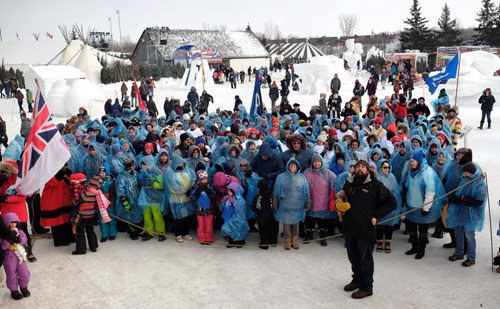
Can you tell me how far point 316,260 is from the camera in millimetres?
6449

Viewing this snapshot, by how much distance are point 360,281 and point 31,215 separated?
5303mm

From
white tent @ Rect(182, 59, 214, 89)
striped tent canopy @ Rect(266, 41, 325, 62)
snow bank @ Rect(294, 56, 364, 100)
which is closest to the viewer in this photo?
snow bank @ Rect(294, 56, 364, 100)

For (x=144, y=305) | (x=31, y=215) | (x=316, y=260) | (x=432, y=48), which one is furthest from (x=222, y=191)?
(x=432, y=48)

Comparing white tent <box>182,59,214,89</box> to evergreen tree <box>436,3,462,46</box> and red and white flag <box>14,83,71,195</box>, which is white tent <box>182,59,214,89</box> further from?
evergreen tree <box>436,3,462,46</box>

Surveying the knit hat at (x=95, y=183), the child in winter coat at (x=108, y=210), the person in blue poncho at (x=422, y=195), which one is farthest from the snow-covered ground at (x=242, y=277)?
the knit hat at (x=95, y=183)

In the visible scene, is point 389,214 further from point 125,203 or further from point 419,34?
point 419,34

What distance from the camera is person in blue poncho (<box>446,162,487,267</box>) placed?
5.78 meters

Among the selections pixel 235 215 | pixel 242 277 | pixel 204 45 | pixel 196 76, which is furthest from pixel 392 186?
pixel 204 45

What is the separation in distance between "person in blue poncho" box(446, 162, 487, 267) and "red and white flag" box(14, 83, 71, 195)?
4.95 meters

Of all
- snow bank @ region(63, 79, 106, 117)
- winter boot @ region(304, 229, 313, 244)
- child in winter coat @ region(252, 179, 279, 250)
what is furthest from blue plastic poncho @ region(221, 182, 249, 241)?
snow bank @ region(63, 79, 106, 117)

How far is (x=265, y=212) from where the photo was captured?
270 inches

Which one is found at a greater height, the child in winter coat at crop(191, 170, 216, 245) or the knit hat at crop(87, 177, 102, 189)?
the knit hat at crop(87, 177, 102, 189)

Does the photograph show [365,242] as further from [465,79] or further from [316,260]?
[465,79]

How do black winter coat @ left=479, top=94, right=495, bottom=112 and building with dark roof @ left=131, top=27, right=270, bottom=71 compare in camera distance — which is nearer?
black winter coat @ left=479, top=94, right=495, bottom=112
